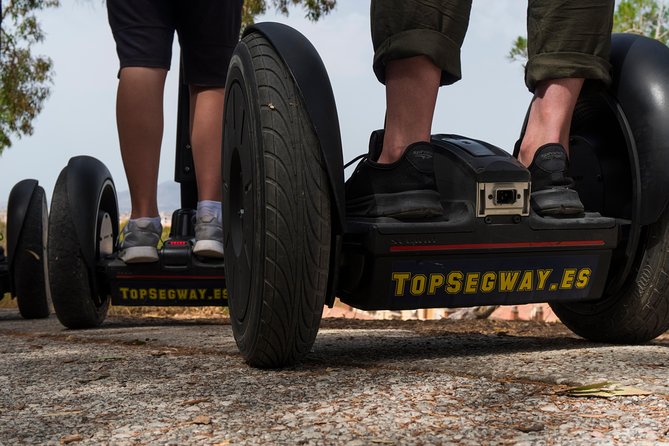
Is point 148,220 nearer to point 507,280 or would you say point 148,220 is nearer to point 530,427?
point 507,280

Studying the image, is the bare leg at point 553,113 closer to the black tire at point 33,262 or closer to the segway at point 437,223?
the segway at point 437,223

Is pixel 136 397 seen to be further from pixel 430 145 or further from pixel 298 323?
pixel 430 145

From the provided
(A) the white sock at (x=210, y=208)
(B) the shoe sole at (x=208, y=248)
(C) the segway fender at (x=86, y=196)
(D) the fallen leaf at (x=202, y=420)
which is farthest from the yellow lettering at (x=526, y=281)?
(C) the segway fender at (x=86, y=196)

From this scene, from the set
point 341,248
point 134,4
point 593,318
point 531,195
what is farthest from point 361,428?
point 134,4

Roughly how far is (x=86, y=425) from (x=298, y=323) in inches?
21.2

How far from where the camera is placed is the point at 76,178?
3898 mm

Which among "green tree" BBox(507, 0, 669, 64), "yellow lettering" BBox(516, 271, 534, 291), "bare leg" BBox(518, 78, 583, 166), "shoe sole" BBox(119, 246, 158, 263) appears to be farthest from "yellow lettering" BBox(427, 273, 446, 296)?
"green tree" BBox(507, 0, 669, 64)

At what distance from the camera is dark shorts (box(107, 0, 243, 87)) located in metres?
3.20

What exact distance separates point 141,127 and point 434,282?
1618mm

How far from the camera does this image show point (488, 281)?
203 centimetres

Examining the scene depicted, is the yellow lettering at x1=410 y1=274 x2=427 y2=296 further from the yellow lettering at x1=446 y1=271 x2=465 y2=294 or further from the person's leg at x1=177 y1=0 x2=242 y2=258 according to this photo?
the person's leg at x1=177 y1=0 x2=242 y2=258

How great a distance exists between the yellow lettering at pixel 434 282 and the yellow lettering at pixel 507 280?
0.48 feet

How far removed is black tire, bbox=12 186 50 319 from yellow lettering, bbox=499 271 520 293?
135 inches

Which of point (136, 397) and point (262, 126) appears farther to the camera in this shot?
point (262, 126)
